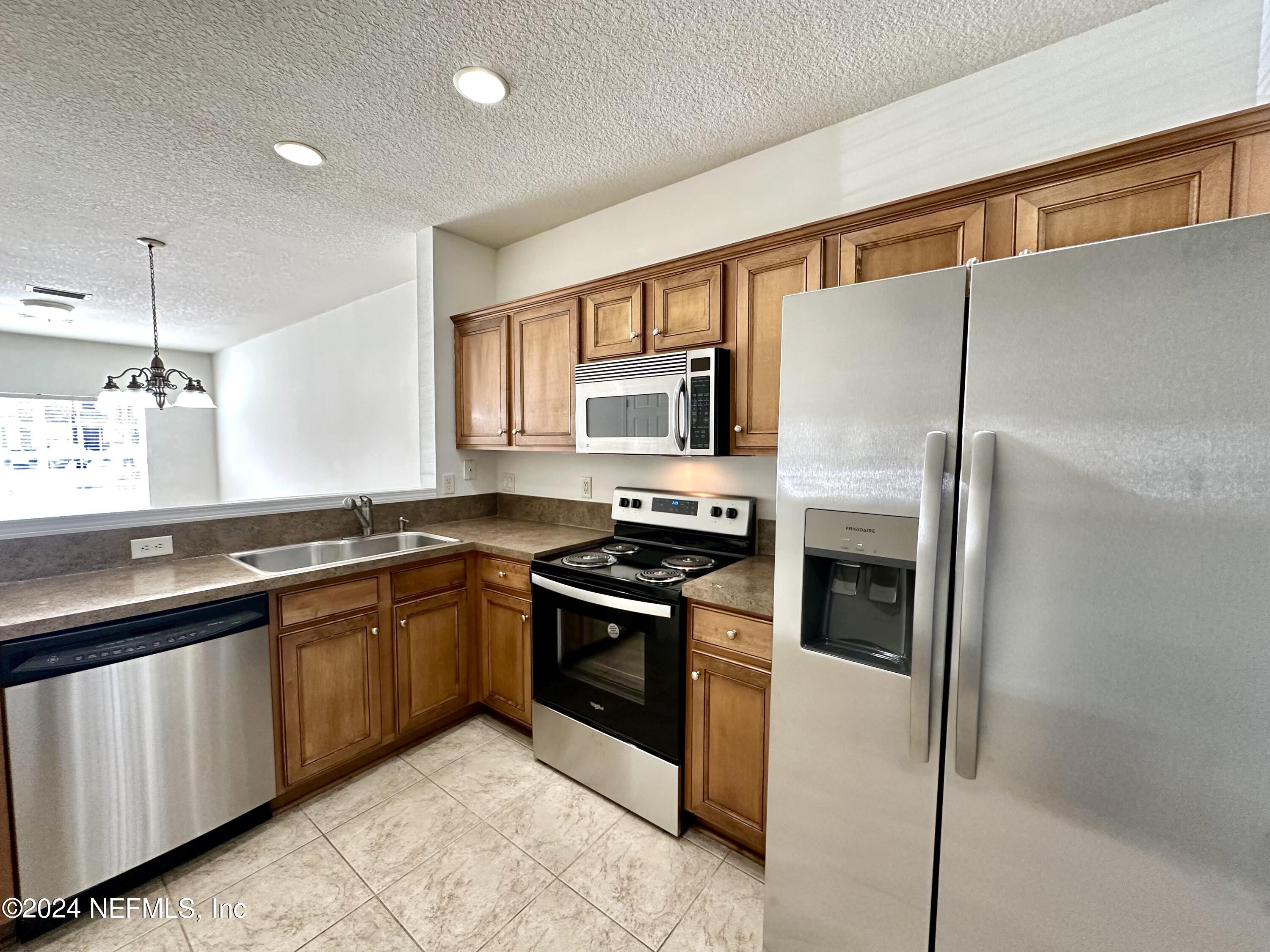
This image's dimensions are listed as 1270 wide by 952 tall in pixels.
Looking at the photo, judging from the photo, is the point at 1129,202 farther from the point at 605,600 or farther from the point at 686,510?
the point at 605,600

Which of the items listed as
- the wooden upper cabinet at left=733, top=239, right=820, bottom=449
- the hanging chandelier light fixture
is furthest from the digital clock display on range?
the hanging chandelier light fixture

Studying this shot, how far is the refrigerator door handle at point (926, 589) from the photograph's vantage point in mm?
1066

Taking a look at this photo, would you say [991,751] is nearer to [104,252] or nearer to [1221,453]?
[1221,453]

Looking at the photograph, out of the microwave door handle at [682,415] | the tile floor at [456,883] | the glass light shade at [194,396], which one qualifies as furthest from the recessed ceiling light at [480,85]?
the glass light shade at [194,396]

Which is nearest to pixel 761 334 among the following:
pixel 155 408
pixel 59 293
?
pixel 59 293

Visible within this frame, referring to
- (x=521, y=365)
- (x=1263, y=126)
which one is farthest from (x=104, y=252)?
(x=1263, y=126)

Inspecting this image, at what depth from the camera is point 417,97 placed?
5.98ft

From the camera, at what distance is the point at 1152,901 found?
2.93 feet

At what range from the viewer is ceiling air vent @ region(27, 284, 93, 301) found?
396 cm

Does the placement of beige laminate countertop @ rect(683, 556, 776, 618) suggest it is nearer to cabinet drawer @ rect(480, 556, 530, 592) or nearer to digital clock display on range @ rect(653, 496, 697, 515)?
digital clock display on range @ rect(653, 496, 697, 515)

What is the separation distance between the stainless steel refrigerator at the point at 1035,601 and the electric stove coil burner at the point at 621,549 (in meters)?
1.10

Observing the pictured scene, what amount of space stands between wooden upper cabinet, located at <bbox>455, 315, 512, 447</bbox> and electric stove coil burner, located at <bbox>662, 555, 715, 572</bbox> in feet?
4.13

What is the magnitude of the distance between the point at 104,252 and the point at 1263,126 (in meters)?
5.45

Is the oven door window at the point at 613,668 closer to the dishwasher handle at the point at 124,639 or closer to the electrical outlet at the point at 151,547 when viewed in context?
the dishwasher handle at the point at 124,639
